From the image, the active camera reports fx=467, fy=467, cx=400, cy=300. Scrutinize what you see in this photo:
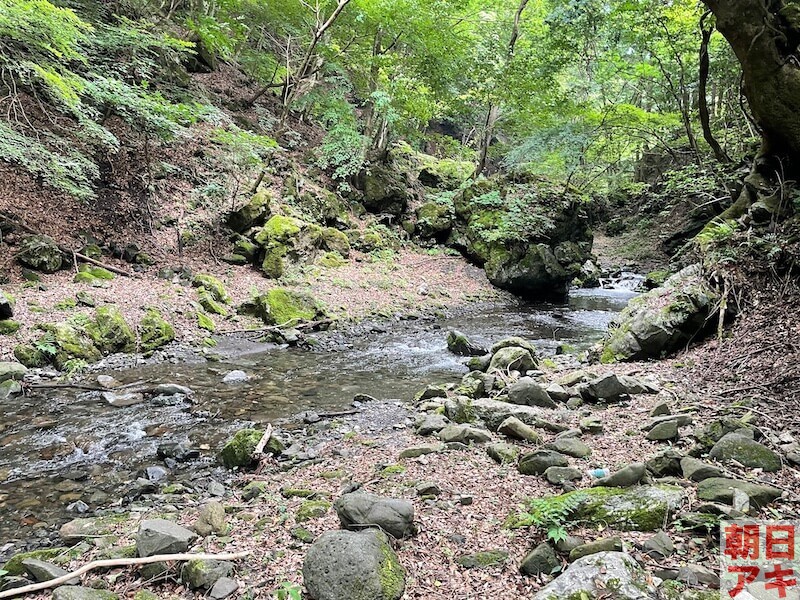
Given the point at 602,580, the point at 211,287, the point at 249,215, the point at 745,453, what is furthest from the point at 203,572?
the point at 249,215

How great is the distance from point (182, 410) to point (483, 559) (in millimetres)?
5076

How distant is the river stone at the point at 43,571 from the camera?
2.91 m

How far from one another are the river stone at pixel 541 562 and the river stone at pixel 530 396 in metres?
3.45

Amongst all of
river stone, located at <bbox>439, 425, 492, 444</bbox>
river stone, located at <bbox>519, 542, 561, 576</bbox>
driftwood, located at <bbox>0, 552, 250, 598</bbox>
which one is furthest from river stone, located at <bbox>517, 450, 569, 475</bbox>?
driftwood, located at <bbox>0, 552, 250, 598</bbox>

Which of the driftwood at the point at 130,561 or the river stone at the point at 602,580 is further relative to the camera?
the driftwood at the point at 130,561

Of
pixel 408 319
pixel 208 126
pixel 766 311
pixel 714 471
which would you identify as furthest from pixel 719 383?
pixel 208 126

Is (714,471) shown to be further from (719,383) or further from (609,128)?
(609,128)

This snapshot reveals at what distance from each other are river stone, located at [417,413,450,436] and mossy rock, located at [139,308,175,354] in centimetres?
576

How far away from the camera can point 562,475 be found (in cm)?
381

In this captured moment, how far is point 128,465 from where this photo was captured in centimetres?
497

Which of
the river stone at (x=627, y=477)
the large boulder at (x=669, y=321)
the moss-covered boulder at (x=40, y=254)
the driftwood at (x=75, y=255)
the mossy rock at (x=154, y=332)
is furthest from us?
the driftwood at (x=75, y=255)

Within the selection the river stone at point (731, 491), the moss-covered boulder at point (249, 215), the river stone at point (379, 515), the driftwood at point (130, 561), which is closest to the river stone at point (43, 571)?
the driftwood at point (130, 561)

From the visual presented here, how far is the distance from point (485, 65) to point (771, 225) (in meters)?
14.1

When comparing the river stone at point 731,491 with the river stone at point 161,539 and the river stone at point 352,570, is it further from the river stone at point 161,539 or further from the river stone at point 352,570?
the river stone at point 161,539
